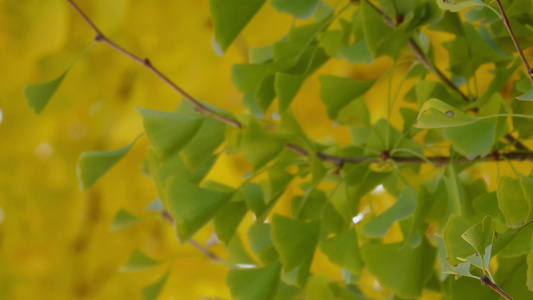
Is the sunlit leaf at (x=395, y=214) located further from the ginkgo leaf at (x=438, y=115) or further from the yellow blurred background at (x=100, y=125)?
the yellow blurred background at (x=100, y=125)

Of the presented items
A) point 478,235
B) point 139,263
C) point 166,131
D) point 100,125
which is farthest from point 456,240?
point 100,125

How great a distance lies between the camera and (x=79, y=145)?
59cm

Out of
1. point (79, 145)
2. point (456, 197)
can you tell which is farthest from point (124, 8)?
point (456, 197)

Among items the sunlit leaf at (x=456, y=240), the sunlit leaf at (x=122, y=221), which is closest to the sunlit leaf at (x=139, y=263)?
the sunlit leaf at (x=122, y=221)

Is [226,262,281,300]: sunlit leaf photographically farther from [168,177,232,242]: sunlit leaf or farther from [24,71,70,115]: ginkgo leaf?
[24,71,70,115]: ginkgo leaf

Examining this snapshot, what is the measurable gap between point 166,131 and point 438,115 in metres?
0.12

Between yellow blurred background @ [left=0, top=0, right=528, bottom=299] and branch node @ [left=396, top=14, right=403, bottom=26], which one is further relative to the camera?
yellow blurred background @ [left=0, top=0, right=528, bottom=299]

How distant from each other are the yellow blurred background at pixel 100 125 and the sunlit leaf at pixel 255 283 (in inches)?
5.7

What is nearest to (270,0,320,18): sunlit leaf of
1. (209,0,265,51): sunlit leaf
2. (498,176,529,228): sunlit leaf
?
(209,0,265,51): sunlit leaf

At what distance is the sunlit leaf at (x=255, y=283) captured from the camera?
0.28m

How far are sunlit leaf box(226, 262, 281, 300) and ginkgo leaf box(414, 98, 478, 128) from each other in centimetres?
11

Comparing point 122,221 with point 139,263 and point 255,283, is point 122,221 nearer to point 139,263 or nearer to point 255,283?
point 139,263

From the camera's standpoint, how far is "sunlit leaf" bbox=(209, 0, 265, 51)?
0.91 ft

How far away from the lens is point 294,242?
27cm
